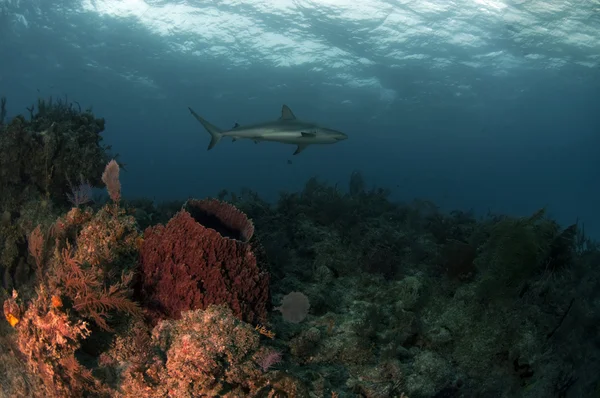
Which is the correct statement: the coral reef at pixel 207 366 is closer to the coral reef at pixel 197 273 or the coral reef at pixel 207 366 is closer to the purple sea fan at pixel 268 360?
the purple sea fan at pixel 268 360

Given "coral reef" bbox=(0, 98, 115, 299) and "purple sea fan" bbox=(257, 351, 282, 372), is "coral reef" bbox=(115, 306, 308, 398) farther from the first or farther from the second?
"coral reef" bbox=(0, 98, 115, 299)

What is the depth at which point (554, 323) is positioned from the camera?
5574 mm

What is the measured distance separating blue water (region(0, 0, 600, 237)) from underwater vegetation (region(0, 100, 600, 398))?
15.9 ft

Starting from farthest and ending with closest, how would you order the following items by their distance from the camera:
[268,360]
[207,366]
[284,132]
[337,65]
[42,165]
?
1. [337,65]
2. [284,132]
3. [42,165]
4. [268,360]
5. [207,366]

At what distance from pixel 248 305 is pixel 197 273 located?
0.70m

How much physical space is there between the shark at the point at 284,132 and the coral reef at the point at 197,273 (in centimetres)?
650

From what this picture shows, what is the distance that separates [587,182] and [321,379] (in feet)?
538

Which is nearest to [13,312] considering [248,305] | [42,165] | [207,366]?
[207,366]

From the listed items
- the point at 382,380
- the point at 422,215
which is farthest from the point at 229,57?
the point at 382,380

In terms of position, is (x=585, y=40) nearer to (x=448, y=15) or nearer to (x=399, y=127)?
(x=448, y=15)

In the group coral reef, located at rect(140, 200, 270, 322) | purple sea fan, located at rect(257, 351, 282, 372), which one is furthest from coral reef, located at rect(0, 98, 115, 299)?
purple sea fan, located at rect(257, 351, 282, 372)

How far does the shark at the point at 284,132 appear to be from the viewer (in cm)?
1077

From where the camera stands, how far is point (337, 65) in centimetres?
3947

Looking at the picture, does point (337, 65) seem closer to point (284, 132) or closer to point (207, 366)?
point (284, 132)
